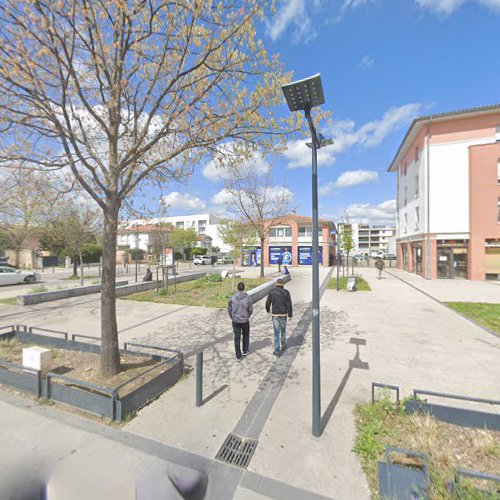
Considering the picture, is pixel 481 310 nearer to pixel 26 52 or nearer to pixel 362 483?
pixel 362 483

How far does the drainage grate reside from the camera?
9.28 ft

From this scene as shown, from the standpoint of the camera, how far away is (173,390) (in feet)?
13.9

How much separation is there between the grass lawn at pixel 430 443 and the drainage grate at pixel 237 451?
120 cm

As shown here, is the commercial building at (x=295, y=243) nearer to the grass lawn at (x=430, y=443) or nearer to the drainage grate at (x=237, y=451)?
the grass lawn at (x=430, y=443)

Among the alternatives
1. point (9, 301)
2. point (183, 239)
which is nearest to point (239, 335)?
point (9, 301)

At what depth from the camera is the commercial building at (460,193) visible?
18.3 meters

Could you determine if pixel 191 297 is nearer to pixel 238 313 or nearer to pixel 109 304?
pixel 238 313

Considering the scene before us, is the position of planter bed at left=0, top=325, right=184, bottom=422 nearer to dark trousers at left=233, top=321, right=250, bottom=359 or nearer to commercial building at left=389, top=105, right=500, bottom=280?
dark trousers at left=233, top=321, right=250, bottom=359

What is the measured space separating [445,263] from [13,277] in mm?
31389

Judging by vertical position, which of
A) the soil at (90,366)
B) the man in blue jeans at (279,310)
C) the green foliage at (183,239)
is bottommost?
the soil at (90,366)

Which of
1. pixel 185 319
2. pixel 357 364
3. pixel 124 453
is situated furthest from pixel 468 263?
pixel 124 453

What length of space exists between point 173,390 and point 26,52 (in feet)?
18.1

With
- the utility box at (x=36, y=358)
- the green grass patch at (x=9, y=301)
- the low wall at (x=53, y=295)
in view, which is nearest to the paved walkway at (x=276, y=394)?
the utility box at (x=36, y=358)

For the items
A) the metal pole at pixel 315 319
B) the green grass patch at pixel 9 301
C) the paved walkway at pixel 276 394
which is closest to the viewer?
the paved walkway at pixel 276 394
